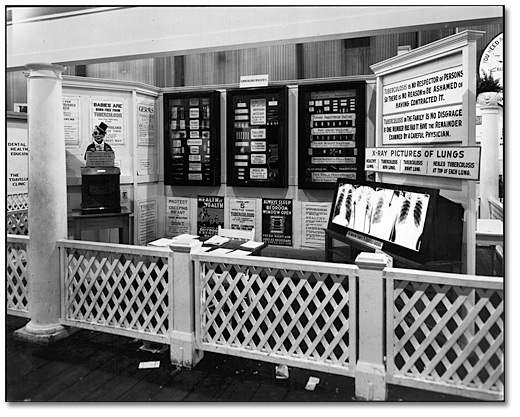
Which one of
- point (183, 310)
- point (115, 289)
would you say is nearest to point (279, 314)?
point (183, 310)

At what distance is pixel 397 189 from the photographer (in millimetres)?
3994

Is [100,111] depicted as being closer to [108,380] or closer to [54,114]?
[54,114]

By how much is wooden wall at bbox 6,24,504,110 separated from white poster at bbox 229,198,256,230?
5.00ft

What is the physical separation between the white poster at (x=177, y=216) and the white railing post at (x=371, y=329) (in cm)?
410

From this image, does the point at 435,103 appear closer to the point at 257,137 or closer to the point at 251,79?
the point at 251,79

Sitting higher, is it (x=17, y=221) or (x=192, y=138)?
(x=192, y=138)

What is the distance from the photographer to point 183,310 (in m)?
3.34

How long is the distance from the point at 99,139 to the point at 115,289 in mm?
3098

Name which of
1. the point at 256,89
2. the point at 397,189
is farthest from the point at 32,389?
the point at 256,89

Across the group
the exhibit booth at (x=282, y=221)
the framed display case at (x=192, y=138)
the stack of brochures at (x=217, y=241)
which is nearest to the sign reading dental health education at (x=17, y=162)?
the exhibit booth at (x=282, y=221)

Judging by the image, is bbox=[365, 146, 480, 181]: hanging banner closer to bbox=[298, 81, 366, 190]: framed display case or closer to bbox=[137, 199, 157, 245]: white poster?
bbox=[298, 81, 366, 190]: framed display case

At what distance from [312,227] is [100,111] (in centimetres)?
294

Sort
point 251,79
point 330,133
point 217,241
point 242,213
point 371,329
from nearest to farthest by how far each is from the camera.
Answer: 1. point 371,329
2. point 217,241
3. point 251,79
4. point 330,133
5. point 242,213

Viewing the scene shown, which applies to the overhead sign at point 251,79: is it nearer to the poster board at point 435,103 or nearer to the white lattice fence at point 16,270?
the poster board at point 435,103
